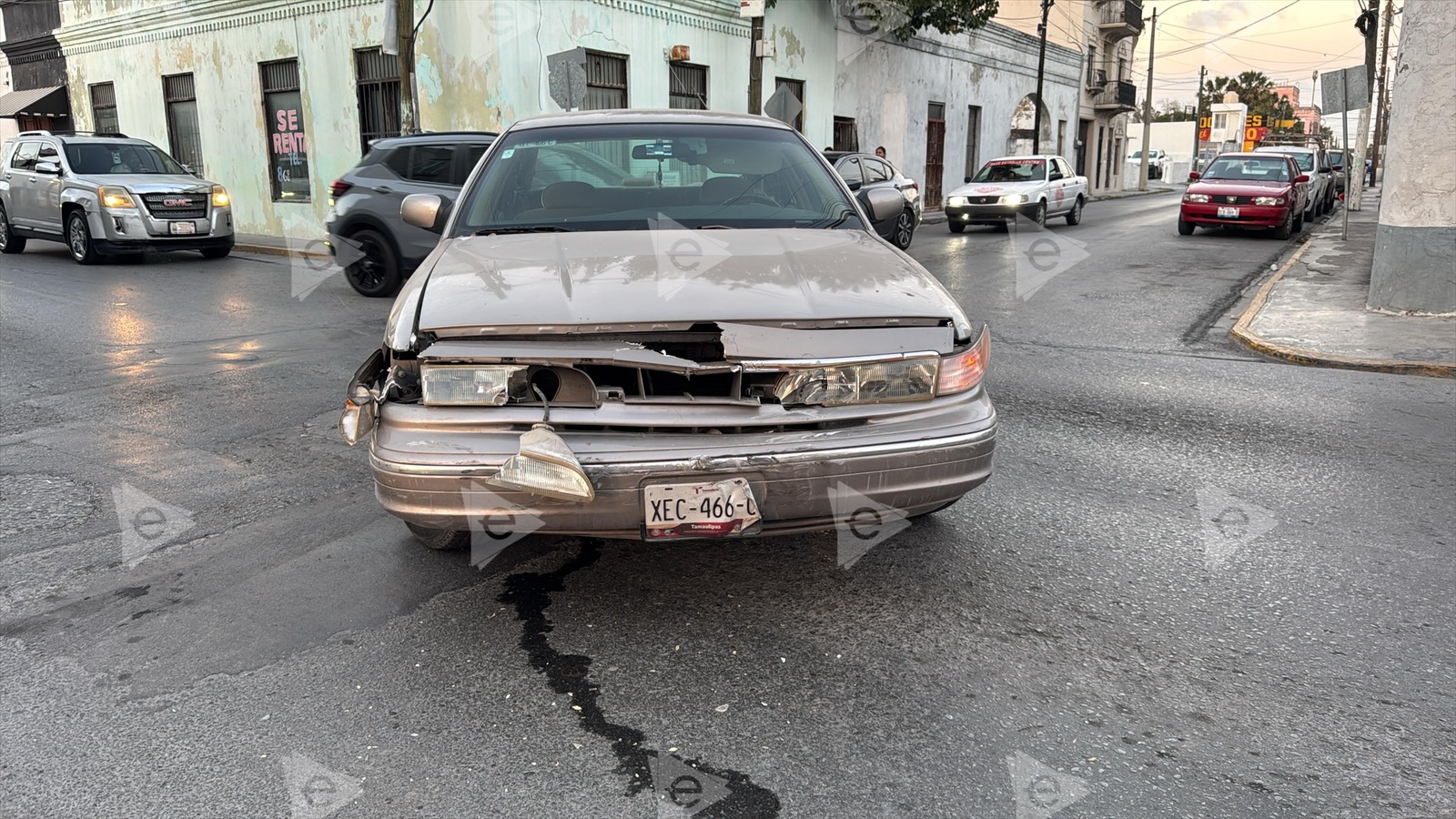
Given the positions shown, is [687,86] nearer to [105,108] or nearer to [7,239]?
[7,239]

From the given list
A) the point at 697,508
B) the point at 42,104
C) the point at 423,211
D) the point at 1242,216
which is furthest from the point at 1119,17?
the point at 697,508

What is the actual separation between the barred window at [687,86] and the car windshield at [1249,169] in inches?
404

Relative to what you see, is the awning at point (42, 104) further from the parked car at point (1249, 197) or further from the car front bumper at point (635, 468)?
the car front bumper at point (635, 468)

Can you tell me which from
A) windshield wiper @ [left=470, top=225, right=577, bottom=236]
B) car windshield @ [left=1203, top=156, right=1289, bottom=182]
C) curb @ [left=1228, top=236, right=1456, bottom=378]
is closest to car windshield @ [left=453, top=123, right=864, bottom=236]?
windshield wiper @ [left=470, top=225, right=577, bottom=236]

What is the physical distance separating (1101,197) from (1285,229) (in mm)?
24058

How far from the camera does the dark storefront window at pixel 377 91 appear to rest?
57.7 feet

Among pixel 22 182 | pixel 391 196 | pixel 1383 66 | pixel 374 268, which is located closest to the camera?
pixel 391 196

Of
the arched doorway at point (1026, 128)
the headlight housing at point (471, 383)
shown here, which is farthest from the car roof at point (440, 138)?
the arched doorway at point (1026, 128)

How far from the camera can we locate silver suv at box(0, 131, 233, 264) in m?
13.7

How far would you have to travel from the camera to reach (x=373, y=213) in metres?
11.1

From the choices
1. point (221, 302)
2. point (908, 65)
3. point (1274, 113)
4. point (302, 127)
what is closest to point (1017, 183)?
point (908, 65)

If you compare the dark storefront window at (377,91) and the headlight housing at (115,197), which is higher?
the dark storefront window at (377,91)

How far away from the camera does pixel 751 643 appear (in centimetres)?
326

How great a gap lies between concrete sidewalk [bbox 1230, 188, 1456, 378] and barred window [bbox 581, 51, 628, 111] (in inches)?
446
